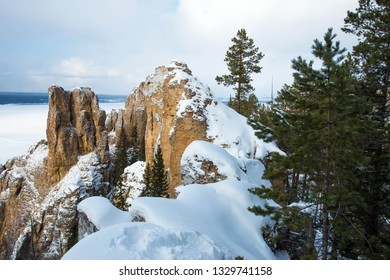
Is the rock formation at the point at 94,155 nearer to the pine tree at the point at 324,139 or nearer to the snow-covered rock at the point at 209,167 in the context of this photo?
the snow-covered rock at the point at 209,167

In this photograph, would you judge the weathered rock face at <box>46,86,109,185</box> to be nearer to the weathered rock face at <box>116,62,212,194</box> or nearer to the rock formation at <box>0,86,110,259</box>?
the rock formation at <box>0,86,110,259</box>

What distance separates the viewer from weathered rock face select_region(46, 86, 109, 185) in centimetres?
4356

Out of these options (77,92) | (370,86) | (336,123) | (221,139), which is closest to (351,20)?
(370,86)

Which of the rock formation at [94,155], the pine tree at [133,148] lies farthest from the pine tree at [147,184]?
the pine tree at [133,148]

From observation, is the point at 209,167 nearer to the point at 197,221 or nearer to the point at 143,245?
the point at 197,221

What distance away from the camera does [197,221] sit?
9.85 m

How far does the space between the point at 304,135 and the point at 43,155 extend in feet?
155

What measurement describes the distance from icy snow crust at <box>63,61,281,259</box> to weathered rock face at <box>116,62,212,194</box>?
2607 millimetres

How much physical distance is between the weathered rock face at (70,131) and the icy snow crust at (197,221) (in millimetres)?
28345

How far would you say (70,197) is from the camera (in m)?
37.7

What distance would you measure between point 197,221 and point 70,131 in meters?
39.9

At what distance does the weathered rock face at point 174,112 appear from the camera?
2492 cm
